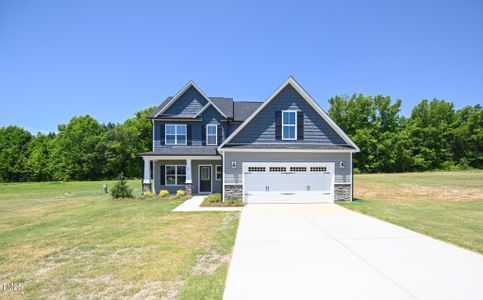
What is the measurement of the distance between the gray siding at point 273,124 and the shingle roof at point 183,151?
3843 millimetres

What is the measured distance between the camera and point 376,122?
142 feet

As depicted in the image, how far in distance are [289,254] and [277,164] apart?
784cm

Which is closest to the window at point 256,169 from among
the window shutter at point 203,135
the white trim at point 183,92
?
the window shutter at point 203,135

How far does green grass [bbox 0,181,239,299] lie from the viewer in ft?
13.2

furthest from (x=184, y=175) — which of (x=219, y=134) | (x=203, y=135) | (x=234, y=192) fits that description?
(x=234, y=192)

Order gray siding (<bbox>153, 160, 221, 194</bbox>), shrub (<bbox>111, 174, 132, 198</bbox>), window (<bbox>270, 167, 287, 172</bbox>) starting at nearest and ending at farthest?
window (<bbox>270, 167, 287, 172</bbox>), shrub (<bbox>111, 174, 132, 198</bbox>), gray siding (<bbox>153, 160, 221, 194</bbox>)

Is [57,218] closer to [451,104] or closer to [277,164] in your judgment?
[277,164]

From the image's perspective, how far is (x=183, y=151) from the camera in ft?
53.6

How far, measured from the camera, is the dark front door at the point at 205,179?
56.9 feet

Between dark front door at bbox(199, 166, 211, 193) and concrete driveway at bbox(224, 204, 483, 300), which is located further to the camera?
dark front door at bbox(199, 166, 211, 193)

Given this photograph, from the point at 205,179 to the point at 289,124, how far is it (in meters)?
7.67

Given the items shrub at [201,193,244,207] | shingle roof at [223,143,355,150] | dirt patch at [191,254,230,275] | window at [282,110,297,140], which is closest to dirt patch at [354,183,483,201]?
shingle roof at [223,143,355,150]

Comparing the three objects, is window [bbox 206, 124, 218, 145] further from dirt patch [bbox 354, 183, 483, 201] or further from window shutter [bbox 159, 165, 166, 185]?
dirt patch [bbox 354, 183, 483, 201]

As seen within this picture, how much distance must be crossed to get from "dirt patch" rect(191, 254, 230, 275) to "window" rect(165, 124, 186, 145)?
13.1 metres
